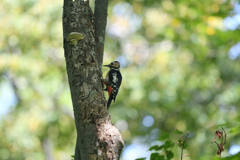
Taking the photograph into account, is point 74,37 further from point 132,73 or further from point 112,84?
point 132,73

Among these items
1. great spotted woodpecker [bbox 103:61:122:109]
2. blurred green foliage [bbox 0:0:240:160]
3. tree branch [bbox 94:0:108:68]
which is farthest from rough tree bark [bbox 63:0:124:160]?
blurred green foliage [bbox 0:0:240:160]

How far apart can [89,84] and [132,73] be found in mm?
7156

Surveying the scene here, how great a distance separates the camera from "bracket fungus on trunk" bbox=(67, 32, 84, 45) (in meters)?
2.65

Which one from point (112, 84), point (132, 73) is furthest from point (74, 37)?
point (132, 73)

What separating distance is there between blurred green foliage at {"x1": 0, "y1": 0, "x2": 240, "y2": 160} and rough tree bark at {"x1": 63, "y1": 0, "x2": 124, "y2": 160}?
240 inches

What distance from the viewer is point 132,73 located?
9.62m

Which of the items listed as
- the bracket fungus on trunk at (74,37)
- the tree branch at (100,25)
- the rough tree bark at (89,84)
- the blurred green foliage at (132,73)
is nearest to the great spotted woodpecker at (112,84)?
the tree branch at (100,25)

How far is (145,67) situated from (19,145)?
5.24 meters

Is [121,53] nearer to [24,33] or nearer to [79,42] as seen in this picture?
[24,33]

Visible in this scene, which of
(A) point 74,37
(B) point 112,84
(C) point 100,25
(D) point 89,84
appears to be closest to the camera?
(D) point 89,84

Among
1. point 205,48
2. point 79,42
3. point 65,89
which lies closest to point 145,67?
point 205,48

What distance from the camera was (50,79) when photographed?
9.52 m

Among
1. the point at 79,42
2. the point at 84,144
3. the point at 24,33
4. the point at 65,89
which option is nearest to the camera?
the point at 84,144

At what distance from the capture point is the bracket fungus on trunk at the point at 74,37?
104 inches
